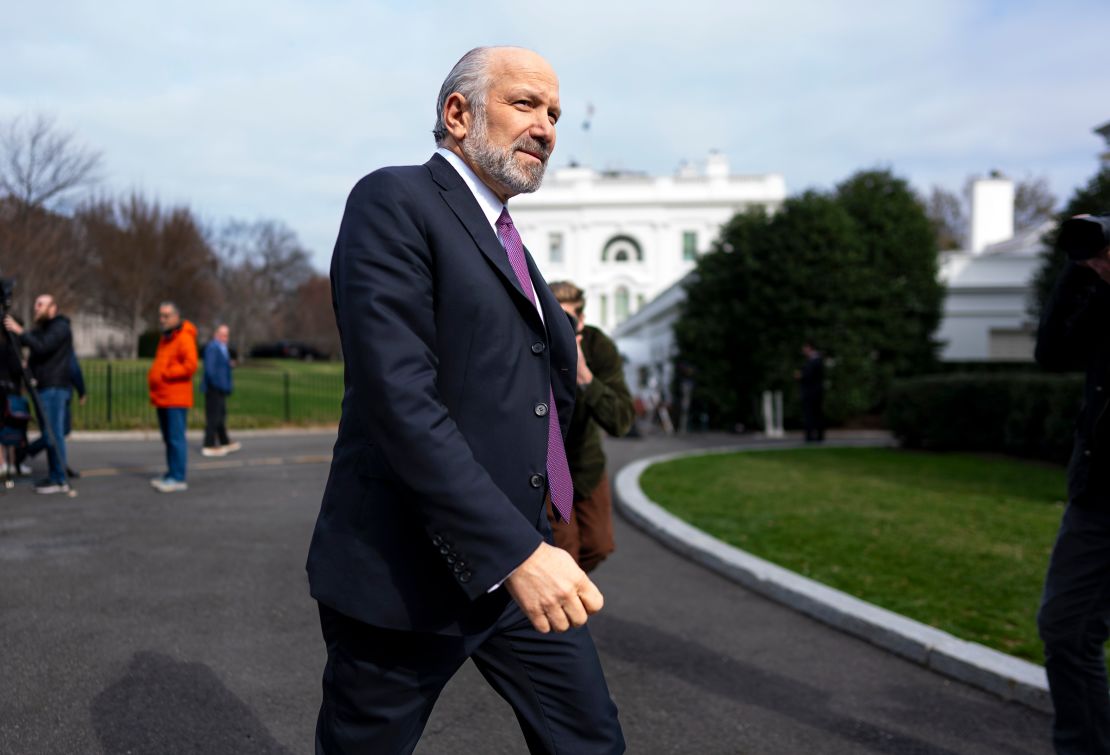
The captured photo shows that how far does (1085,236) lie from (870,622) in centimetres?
278

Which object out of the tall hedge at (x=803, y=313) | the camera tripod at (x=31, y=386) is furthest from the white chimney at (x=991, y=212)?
the camera tripod at (x=31, y=386)

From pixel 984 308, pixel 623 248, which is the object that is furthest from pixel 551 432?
pixel 623 248

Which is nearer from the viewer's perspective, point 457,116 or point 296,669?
point 457,116

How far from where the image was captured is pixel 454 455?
5.51ft

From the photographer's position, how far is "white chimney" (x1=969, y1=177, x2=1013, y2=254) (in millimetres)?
38969

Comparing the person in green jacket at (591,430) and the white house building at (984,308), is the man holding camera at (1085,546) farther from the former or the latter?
the white house building at (984,308)

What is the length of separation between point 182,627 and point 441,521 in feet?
11.7

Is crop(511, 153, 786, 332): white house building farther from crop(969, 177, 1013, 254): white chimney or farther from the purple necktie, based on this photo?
the purple necktie

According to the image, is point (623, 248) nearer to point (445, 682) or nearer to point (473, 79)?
point (473, 79)

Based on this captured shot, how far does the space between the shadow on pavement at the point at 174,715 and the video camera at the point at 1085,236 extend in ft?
9.83

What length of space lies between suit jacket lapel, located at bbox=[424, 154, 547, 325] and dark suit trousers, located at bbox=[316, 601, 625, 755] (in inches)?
26.4

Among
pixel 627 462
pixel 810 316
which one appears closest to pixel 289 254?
pixel 810 316

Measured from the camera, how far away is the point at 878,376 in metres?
24.1

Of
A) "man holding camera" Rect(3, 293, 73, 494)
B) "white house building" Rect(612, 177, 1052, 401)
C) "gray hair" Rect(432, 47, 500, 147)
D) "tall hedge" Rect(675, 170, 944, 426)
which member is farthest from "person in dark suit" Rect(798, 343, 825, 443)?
"gray hair" Rect(432, 47, 500, 147)
